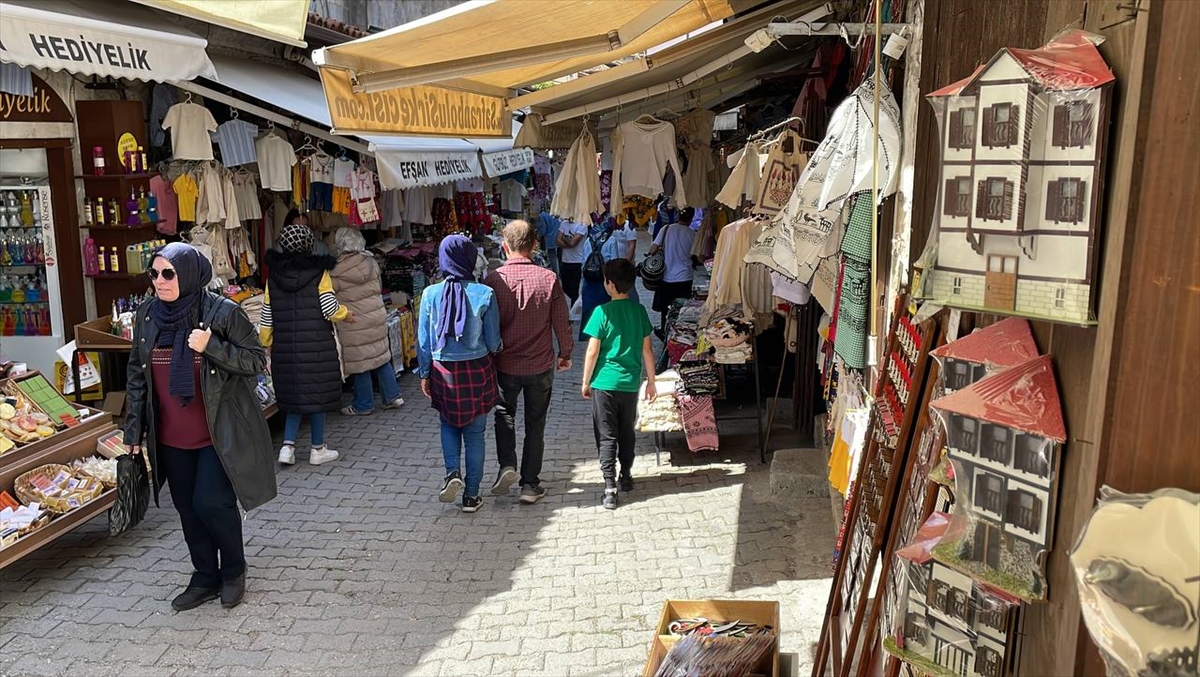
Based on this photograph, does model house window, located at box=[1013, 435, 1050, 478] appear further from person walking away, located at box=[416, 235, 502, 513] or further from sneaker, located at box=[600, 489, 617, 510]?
sneaker, located at box=[600, 489, 617, 510]

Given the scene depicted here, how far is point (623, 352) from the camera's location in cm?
643

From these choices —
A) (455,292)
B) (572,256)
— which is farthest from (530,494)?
(572,256)

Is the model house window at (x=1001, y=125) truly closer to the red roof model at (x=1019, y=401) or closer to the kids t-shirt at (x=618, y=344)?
the red roof model at (x=1019, y=401)

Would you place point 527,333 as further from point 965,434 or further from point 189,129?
point 965,434

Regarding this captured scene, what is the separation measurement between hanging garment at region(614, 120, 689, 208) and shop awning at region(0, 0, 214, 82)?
11.1ft

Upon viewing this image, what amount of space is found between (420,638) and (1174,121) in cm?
430

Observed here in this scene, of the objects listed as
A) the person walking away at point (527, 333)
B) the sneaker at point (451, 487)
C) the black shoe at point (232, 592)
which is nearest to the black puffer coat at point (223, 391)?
the black shoe at point (232, 592)

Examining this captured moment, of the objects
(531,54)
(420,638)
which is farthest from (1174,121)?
(420,638)

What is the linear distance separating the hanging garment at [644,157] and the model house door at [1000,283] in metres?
6.50

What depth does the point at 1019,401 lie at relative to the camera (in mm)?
1577

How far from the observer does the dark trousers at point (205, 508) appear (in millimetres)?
4820

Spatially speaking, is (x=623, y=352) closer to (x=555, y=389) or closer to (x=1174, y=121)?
(x=555, y=389)

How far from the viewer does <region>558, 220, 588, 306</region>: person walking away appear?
13.7 m

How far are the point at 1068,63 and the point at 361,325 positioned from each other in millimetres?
7821
